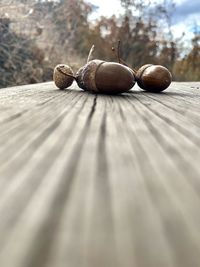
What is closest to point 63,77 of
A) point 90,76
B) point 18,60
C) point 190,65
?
point 90,76

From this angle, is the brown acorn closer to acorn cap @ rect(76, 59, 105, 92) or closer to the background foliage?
acorn cap @ rect(76, 59, 105, 92)

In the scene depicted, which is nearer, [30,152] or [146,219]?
[146,219]

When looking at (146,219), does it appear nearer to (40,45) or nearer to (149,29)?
(40,45)

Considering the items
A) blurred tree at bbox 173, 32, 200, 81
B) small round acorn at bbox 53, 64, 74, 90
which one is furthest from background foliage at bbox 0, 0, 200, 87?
small round acorn at bbox 53, 64, 74, 90

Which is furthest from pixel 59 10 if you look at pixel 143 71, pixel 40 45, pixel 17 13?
pixel 143 71

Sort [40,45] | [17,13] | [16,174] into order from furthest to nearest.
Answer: [17,13]
[40,45]
[16,174]

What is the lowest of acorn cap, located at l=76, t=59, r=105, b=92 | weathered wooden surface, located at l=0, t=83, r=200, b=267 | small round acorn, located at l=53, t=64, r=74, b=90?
small round acorn, located at l=53, t=64, r=74, b=90
